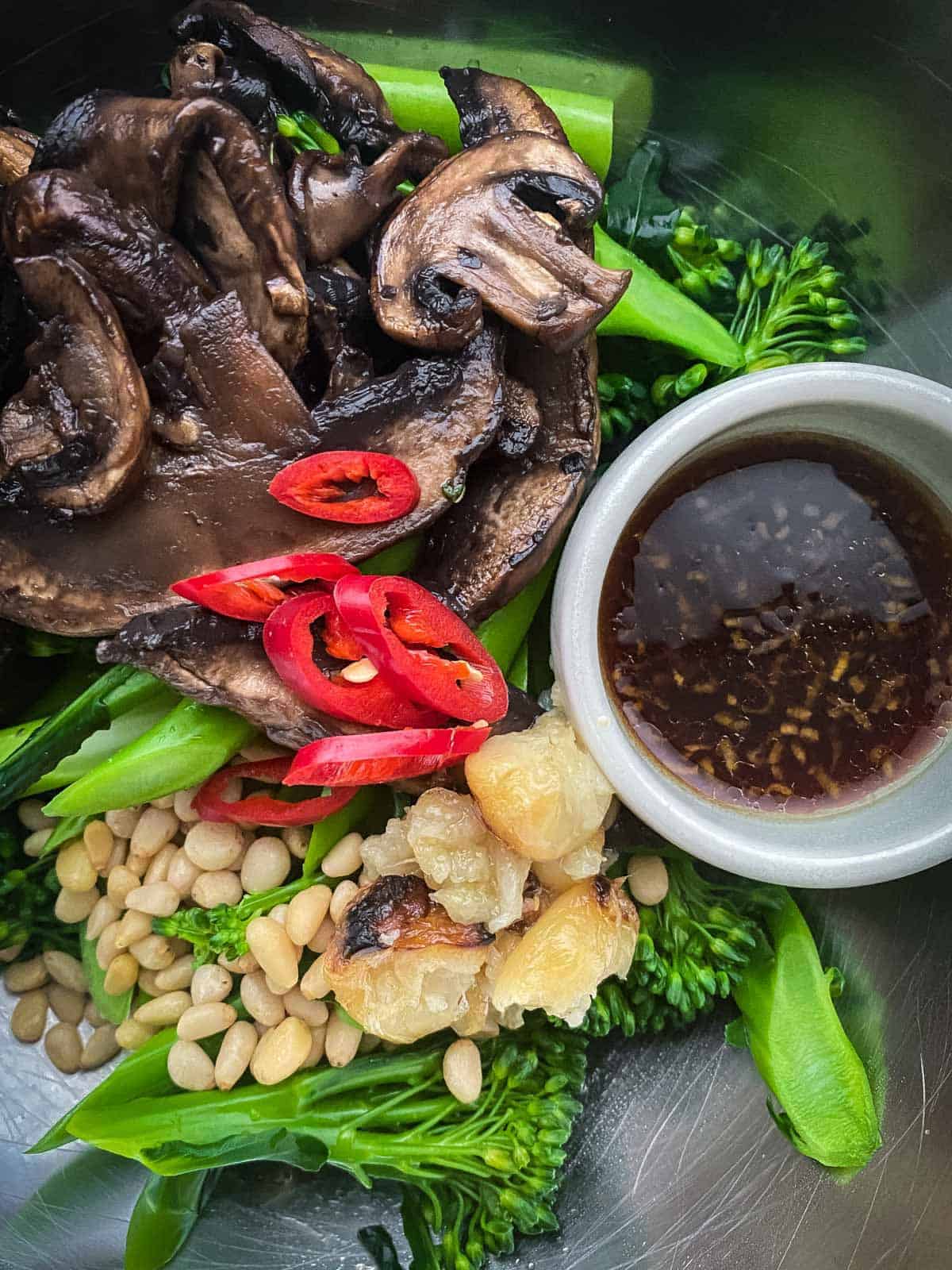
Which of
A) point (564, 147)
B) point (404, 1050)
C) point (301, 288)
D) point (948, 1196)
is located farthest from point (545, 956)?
point (564, 147)

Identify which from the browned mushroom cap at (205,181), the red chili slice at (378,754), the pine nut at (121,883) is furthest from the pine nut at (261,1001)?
the browned mushroom cap at (205,181)

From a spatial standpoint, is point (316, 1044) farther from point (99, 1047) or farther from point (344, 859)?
point (99, 1047)

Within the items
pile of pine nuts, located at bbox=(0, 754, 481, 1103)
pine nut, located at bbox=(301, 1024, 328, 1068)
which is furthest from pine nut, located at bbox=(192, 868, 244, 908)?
pine nut, located at bbox=(301, 1024, 328, 1068)

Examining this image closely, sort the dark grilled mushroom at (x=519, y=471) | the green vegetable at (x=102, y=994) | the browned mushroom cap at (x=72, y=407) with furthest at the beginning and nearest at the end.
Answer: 1. the green vegetable at (x=102, y=994)
2. the dark grilled mushroom at (x=519, y=471)
3. the browned mushroom cap at (x=72, y=407)

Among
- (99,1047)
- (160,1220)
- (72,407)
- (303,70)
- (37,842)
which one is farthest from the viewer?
(99,1047)

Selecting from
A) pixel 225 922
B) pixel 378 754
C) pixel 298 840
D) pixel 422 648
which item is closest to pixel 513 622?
pixel 422 648

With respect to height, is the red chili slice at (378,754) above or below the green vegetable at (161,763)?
above

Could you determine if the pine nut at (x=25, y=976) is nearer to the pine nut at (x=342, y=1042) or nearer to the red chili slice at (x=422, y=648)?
the pine nut at (x=342, y=1042)
